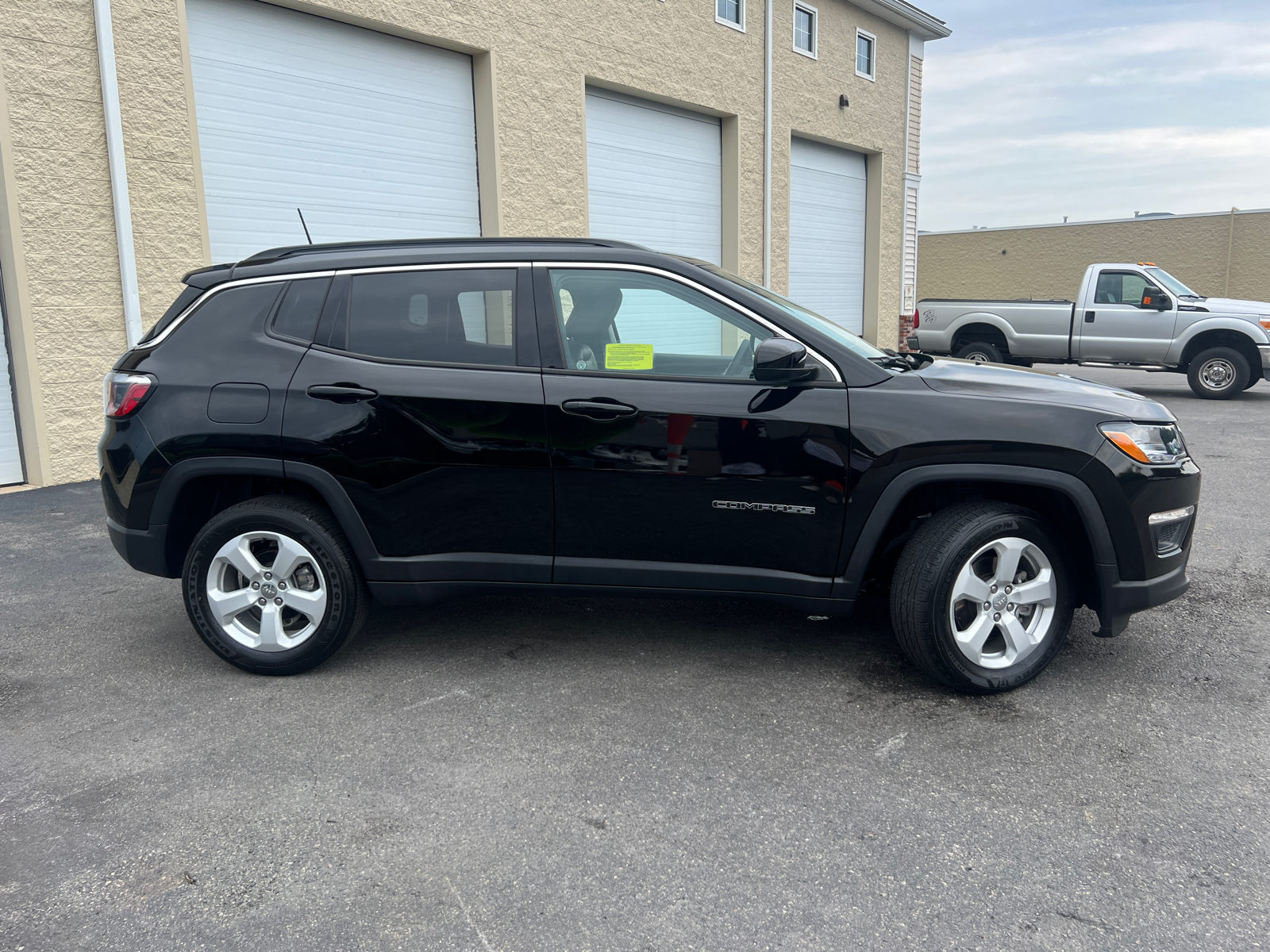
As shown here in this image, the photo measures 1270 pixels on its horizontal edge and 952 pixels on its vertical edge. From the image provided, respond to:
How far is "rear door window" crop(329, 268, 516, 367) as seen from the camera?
371 centimetres

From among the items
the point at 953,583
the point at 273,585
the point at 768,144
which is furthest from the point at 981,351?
the point at 273,585

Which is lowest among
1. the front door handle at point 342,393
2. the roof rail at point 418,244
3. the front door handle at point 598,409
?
the front door handle at point 598,409

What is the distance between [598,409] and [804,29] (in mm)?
15142

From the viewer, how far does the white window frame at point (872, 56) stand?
1761 centimetres

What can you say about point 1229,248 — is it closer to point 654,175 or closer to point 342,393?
point 654,175

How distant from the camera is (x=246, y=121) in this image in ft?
29.1

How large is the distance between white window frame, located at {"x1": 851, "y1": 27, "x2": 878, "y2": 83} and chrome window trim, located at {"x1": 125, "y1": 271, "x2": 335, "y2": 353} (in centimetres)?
1627

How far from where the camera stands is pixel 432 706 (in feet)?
11.6

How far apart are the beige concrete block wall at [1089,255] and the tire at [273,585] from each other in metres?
25.9

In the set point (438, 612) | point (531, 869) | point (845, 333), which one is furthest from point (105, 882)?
point (845, 333)

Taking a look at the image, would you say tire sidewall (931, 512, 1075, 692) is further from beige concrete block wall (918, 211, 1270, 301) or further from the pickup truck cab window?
beige concrete block wall (918, 211, 1270, 301)

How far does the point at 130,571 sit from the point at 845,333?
4289 mm

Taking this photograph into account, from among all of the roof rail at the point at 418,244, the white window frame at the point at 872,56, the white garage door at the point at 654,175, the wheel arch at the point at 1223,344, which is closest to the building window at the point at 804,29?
the white window frame at the point at 872,56

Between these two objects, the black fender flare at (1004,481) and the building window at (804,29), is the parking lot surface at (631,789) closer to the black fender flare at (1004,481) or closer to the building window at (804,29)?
the black fender flare at (1004,481)
